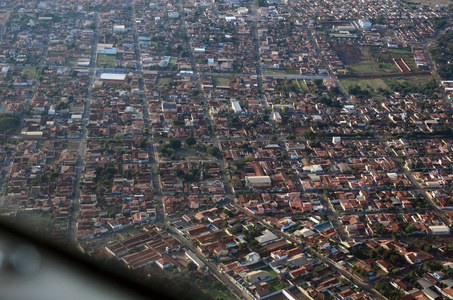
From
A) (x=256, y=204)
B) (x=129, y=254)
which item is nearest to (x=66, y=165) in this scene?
(x=129, y=254)

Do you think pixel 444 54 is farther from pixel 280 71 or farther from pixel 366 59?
pixel 280 71

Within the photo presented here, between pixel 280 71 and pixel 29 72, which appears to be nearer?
pixel 29 72

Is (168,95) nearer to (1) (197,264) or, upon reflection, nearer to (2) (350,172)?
(2) (350,172)

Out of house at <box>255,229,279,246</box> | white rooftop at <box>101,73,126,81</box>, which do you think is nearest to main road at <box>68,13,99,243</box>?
white rooftop at <box>101,73,126,81</box>

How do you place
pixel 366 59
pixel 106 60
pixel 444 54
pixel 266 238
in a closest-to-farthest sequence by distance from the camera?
pixel 266 238 → pixel 106 60 → pixel 366 59 → pixel 444 54

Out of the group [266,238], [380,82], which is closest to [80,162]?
[266,238]

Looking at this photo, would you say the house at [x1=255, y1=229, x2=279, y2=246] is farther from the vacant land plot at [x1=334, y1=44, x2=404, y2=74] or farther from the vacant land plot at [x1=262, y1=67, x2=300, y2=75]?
the vacant land plot at [x1=334, y1=44, x2=404, y2=74]

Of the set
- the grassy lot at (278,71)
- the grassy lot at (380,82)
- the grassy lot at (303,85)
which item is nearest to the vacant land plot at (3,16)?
the grassy lot at (278,71)
